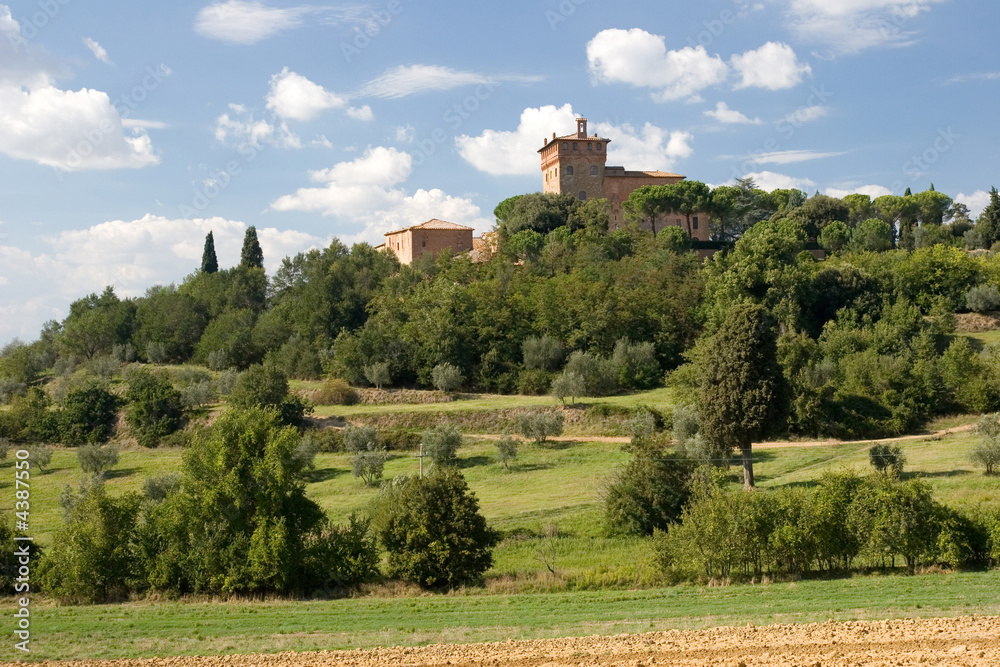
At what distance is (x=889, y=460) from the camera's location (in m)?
25.8

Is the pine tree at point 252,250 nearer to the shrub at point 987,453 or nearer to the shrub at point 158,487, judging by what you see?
the shrub at point 158,487

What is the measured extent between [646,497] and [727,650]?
11.3 meters

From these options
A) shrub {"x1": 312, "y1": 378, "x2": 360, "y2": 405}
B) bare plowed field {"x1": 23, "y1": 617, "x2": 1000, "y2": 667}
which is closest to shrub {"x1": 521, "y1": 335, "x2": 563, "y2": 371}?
shrub {"x1": 312, "y1": 378, "x2": 360, "y2": 405}

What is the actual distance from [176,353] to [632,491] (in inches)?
1607

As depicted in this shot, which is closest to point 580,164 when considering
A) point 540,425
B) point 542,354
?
point 542,354

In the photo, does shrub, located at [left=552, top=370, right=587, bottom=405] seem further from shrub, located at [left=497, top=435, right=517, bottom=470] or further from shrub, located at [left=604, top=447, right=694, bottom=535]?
shrub, located at [left=604, top=447, right=694, bottom=535]

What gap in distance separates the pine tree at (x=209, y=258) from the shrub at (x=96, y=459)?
3303 cm

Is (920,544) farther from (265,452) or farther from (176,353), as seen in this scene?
(176,353)

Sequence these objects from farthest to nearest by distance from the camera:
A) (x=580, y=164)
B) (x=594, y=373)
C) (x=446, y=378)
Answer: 1. (x=580, y=164)
2. (x=446, y=378)
3. (x=594, y=373)

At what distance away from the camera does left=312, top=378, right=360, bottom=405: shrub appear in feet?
139

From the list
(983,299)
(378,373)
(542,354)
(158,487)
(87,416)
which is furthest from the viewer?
(983,299)

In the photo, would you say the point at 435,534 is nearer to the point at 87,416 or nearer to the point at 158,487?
the point at 158,487

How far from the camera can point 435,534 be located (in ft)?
65.5

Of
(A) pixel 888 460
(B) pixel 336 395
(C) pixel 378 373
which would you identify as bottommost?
(A) pixel 888 460
